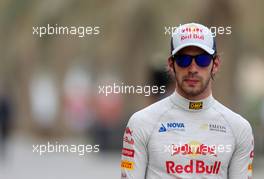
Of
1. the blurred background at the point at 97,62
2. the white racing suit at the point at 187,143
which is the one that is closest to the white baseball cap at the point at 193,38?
the white racing suit at the point at 187,143

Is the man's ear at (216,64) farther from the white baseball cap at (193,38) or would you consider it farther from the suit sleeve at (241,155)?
the suit sleeve at (241,155)

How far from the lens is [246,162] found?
639cm

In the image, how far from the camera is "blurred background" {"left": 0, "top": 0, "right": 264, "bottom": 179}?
82.8 ft

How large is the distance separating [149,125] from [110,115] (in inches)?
1295

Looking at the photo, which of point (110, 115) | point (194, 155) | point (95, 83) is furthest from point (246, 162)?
point (95, 83)

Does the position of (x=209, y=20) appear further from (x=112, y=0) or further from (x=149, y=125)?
(x=149, y=125)

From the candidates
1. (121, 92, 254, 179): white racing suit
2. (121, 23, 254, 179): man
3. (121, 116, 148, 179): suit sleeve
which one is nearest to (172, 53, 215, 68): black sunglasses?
(121, 23, 254, 179): man

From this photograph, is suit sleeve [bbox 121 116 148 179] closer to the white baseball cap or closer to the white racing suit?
the white racing suit

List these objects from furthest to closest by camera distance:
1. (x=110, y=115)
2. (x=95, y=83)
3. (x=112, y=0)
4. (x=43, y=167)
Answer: (x=95, y=83)
(x=110, y=115)
(x=112, y=0)
(x=43, y=167)

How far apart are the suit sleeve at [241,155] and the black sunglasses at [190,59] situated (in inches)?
17.7

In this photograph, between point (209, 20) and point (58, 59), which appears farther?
point (58, 59)

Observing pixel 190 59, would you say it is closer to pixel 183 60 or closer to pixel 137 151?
pixel 183 60

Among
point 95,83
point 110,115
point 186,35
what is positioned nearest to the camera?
point 186,35

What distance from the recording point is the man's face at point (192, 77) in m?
6.21
